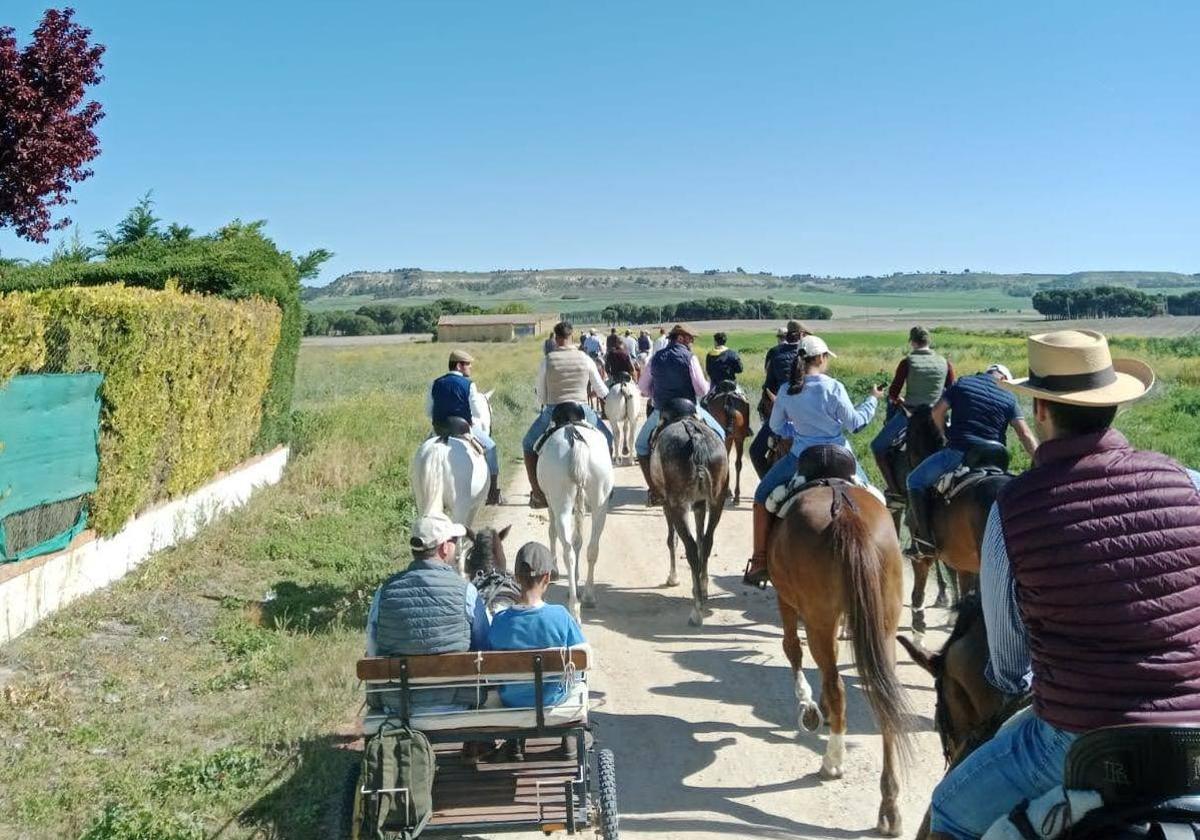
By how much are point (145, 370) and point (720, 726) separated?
7388 mm

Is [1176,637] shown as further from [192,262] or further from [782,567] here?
[192,262]

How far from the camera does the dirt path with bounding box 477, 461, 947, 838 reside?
5.99 m

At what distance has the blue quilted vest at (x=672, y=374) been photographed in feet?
36.9

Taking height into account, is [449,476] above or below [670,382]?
below

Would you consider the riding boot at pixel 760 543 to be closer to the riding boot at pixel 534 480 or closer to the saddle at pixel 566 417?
the saddle at pixel 566 417

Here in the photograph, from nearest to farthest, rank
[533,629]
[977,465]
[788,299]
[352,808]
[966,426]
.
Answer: [352,808]
[533,629]
[977,465]
[966,426]
[788,299]

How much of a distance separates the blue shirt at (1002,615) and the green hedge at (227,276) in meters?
14.1

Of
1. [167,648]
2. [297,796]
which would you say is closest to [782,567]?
[297,796]

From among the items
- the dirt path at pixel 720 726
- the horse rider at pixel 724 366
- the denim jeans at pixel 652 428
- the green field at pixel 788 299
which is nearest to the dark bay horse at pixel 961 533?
the dirt path at pixel 720 726

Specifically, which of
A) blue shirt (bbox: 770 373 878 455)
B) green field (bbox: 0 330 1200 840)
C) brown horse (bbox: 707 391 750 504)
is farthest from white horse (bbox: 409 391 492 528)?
brown horse (bbox: 707 391 750 504)

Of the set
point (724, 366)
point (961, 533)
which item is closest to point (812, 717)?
point (961, 533)

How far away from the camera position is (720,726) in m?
7.31

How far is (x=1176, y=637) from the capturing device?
2725mm

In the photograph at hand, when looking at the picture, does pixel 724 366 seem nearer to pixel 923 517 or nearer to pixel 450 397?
pixel 450 397
